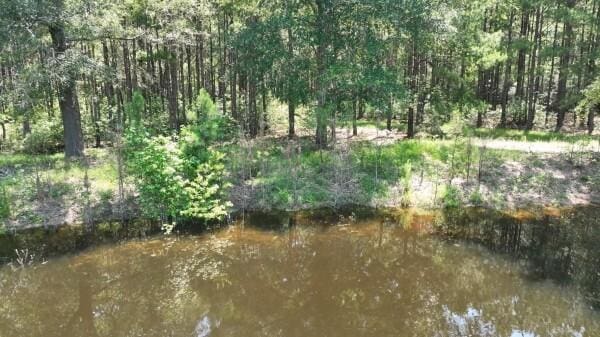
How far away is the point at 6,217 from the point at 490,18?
828 inches

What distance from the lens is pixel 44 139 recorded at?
19188 millimetres

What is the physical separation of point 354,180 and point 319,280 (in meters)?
5.37

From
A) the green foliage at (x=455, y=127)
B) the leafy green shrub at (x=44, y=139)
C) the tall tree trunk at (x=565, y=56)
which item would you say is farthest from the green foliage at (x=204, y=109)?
the tall tree trunk at (x=565, y=56)

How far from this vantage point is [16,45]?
12.4 metres

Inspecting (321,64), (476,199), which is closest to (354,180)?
(476,199)

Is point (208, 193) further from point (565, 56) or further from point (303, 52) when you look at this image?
point (565, 56)

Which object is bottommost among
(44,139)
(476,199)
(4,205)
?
(476,199)

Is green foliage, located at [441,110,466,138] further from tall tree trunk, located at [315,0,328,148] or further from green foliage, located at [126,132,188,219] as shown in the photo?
green foliage, located at [126,132,188,219]

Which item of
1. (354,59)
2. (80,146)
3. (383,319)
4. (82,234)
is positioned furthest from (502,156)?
(80,146)

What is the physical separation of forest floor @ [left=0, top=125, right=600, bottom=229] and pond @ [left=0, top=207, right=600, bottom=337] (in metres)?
0.98

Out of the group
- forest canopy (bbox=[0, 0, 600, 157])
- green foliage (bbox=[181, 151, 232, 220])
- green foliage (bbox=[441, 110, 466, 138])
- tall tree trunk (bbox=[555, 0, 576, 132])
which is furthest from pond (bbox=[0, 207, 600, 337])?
tall tree trunk (bbox=[555, 0, 576, 132])

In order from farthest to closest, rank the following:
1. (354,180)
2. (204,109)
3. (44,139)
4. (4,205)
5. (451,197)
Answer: (44,139)
(354,180)
(451,197)
(204,109)
(4,205)

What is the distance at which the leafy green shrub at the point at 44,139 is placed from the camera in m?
19.1

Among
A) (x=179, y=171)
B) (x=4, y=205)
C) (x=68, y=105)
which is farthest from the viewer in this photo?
(x=68, y=105)
